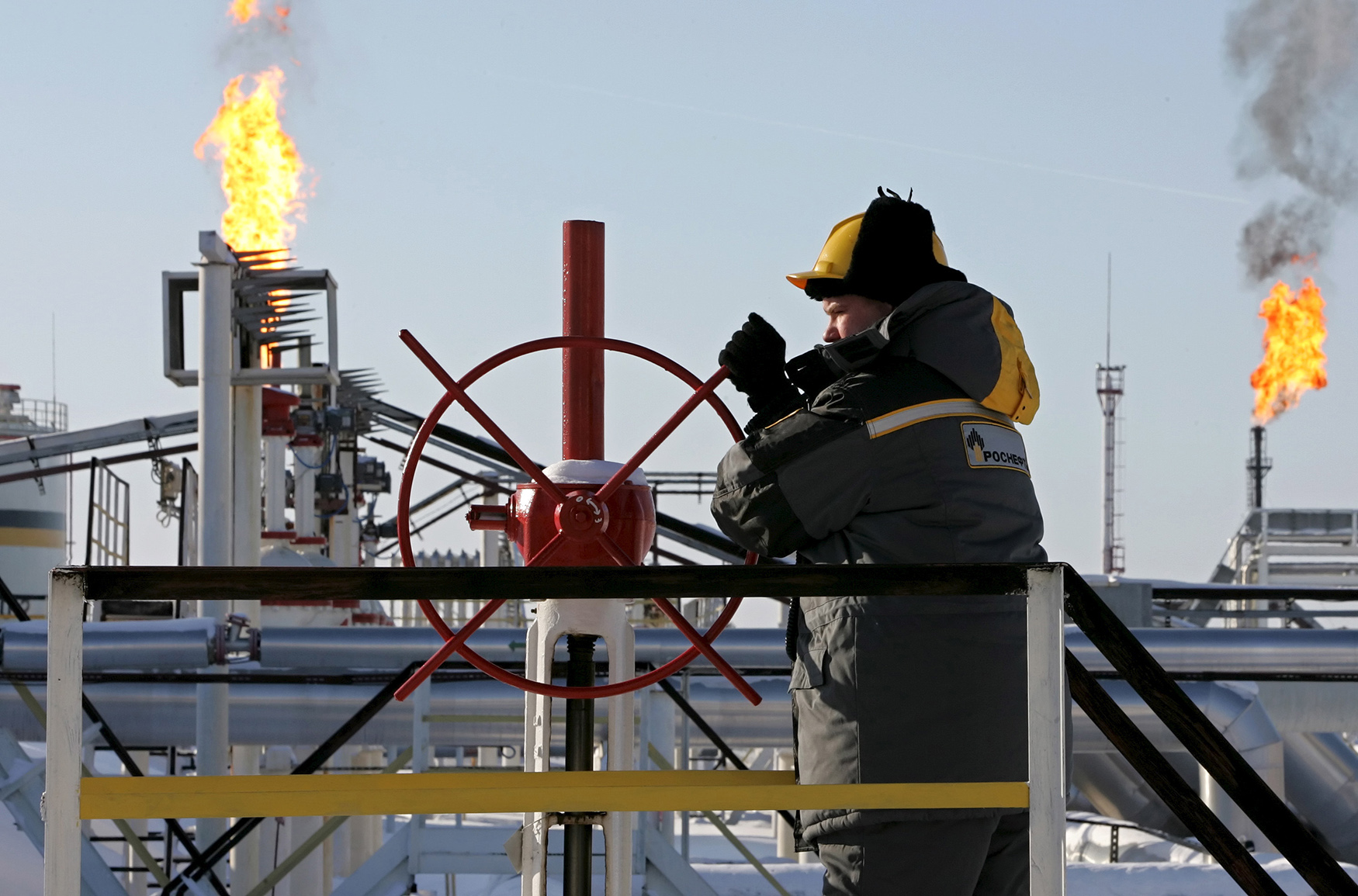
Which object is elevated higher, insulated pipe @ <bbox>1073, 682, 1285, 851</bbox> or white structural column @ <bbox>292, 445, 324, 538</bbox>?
white structural column @ <bbox>292, 445, 324, 538</bbox>

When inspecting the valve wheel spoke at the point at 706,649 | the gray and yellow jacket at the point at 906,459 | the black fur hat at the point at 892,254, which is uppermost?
the black fur hat at the point at 892,254

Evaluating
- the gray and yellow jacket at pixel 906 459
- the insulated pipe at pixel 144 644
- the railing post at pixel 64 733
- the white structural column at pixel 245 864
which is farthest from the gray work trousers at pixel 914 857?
the insulated pipe at pixel 144 644

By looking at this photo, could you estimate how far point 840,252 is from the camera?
2205 millimetres

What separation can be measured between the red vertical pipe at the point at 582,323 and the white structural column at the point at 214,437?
12.7 ft

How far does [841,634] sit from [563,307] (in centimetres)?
81

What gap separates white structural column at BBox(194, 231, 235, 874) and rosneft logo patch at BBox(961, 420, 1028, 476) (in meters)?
4.52

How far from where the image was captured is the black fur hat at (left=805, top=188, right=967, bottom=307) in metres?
2.15

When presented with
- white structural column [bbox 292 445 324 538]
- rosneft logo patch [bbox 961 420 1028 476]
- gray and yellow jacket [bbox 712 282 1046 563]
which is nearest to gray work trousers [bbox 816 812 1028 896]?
gray and yellow jacket [bbox 712 282 1046 563]

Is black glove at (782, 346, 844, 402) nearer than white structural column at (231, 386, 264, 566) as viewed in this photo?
Yes

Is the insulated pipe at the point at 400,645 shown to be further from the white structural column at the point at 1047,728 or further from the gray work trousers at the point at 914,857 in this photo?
the white structural column at the point at 1047,728

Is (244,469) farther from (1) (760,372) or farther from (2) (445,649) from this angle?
(1) (760,372)

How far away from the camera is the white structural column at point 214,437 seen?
593cm

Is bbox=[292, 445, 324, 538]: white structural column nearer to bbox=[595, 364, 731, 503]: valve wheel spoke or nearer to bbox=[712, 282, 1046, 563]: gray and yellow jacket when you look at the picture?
bbox=[595, 364, 731, 503]: valve wheel spoke

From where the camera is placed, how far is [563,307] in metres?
2.45
